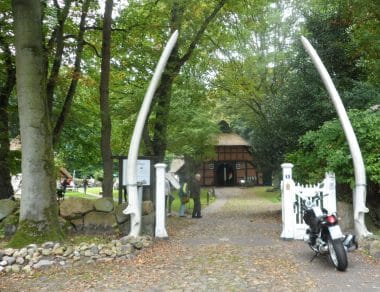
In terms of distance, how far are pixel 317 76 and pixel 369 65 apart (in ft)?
5.63

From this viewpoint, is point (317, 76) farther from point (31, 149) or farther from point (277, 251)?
point (31, 149)

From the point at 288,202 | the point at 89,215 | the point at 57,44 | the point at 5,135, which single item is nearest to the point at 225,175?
the point at 5,135

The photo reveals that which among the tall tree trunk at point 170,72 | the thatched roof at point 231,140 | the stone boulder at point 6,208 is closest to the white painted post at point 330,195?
the tall tree trunk at point 170,72

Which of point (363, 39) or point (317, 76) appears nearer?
point (363, 39)

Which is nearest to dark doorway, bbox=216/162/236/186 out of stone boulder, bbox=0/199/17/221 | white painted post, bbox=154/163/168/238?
white painted post, bbox=154/163/168/238

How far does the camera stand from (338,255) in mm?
6801

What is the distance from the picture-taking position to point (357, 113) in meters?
10.4

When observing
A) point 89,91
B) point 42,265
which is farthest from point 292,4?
point 42,265

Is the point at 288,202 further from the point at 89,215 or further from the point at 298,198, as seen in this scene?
the point at 89,215

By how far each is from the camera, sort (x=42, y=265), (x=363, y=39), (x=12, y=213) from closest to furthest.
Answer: (x=42, y=265) → (x=12, y=213) → (x=363, y=39)

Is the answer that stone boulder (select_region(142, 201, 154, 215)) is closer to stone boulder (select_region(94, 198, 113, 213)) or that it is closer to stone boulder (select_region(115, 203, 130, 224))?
stone boulder (select_region(115, 203, 130, 224))

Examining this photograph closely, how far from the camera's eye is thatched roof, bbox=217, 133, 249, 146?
41.9 metres

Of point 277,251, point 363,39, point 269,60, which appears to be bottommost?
point 277,251

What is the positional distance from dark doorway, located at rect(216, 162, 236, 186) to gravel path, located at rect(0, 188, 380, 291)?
34.4 meters
